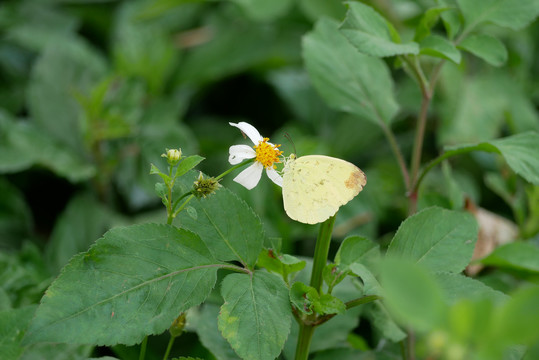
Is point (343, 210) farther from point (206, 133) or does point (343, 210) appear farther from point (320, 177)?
point (320, 177)

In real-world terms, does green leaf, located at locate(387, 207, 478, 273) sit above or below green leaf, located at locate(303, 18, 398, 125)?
below

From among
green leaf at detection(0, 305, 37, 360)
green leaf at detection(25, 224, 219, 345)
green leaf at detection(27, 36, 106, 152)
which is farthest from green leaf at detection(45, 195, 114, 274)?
green leaf at detection(25, 224, 219, 345)

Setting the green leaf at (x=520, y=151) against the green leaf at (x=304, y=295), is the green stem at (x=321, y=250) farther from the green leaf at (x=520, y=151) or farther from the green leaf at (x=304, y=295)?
the green leaf at (x=520, y=151)

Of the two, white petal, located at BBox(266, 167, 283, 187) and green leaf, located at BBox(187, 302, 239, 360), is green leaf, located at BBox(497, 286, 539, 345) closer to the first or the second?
white petal, located at BBox(266, 167, 283, 187)

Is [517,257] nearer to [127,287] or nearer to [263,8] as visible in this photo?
[127,287]

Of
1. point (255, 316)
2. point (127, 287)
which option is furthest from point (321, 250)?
point (127, 287)
